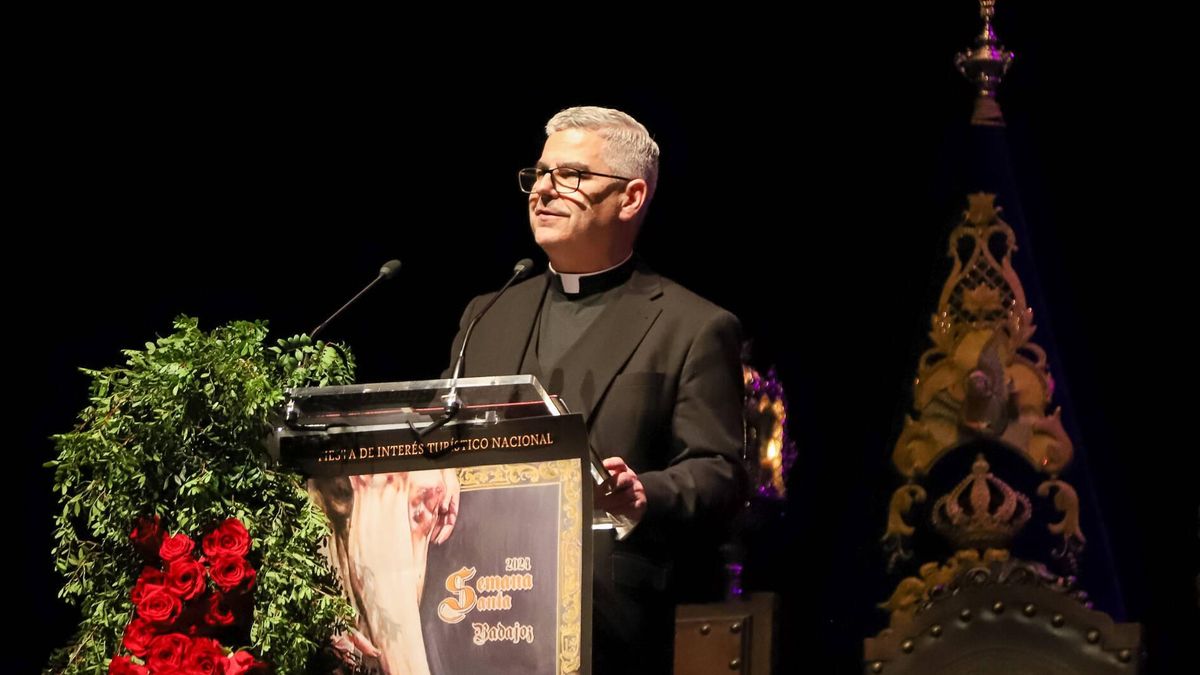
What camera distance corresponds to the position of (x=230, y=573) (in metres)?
2.62

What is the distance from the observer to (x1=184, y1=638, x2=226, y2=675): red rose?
2574 mm

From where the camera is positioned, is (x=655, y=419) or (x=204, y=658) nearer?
(x=204, y=658)

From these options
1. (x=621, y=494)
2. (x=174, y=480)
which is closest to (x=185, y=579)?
(x=174, y=480)

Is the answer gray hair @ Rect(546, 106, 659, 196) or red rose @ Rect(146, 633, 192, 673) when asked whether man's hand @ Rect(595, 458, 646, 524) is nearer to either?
red rose @ Rect(146, 633, 192, 673)

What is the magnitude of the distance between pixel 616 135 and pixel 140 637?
4.07 ft

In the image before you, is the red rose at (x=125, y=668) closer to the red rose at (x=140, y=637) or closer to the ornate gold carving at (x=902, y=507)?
the red rose at (x=140, y=637)

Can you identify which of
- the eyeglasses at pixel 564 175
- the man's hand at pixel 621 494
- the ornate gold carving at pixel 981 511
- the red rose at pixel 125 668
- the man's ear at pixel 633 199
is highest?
the eyeglasses at pixel 564 175

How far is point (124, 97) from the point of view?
445 cm

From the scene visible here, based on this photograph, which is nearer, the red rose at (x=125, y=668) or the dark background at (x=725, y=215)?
the red rose at (x=125, y=668)

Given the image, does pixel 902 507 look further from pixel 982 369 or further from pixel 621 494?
pixel 621 494

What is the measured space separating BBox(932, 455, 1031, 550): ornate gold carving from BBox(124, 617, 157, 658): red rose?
5.46 ft

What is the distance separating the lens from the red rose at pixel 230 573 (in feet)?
8.59

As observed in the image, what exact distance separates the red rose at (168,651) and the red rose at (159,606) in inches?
1.0

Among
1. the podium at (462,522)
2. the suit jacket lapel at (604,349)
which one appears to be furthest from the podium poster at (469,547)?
the suit jacket lapel at (604,349)
